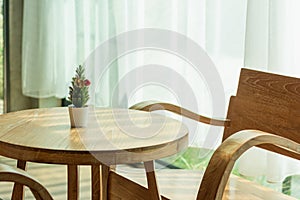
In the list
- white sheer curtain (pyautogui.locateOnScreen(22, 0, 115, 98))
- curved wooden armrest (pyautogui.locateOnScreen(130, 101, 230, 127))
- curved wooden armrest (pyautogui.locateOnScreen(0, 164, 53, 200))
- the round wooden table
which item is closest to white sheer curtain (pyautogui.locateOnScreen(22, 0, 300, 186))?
white sheer curtain (pyautogui.locateOnScreen(22, 0, 115, 98))

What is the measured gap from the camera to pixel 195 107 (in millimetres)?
2863

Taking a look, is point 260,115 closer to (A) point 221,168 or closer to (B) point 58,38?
(A) point 221,168

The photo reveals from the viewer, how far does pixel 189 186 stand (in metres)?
2.02

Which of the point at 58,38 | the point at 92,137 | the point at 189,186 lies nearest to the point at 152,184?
the point at 189,186

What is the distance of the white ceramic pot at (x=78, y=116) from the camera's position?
Result: 2.00 meters

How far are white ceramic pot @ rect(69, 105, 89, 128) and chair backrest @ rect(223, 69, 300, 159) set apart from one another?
1.96ft

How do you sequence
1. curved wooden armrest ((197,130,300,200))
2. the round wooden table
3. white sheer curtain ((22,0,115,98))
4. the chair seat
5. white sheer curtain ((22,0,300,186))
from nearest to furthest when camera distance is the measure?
curved wooden armrest ((197,130,300,200)) < the round wooden table < the chair seat < white sheer curtain ((22,0,300,186)) < white sheer curtain ((22,0,115,98))

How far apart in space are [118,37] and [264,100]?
5.08ft

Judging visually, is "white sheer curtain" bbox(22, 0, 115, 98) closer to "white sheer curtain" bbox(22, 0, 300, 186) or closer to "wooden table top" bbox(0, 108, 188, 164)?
"white sheer curtain" bbox(22, 0, 300, 186)

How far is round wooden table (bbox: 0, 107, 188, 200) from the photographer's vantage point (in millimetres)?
1686

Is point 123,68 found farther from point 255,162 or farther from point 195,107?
point 255,162

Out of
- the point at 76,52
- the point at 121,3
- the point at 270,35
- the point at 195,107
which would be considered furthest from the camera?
the point at 76,52

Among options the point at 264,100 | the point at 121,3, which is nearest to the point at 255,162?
the point at 264,100

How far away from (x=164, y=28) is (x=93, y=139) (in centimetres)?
141
